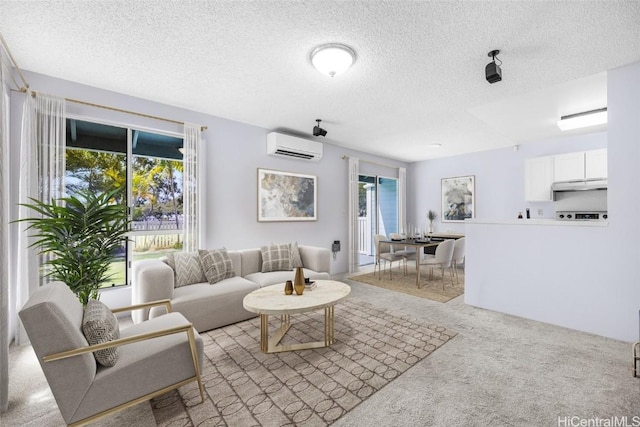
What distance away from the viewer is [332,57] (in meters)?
2.41

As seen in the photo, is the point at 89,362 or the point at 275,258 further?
the point at 275,258

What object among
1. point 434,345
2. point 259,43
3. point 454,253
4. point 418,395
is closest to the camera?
point 418,395

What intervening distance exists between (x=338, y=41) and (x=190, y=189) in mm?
2669

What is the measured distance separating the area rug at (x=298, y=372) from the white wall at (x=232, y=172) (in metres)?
1.60

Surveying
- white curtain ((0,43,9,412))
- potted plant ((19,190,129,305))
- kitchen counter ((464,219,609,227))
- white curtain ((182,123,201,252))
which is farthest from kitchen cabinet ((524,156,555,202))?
white curtain ((0,43,9,412))

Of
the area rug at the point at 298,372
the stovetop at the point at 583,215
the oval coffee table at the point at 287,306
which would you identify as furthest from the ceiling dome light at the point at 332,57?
the stovetop at the point at 583,215

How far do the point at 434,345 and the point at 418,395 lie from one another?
822 mm

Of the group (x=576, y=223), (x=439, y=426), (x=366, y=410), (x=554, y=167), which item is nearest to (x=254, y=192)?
(x=366, y=410)

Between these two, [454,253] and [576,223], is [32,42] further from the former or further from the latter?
[454,253]

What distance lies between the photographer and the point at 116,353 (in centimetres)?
168

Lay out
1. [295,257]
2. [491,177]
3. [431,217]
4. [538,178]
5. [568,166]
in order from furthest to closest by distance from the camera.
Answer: [431,217] < [491,177] < [538,178] < [568,166] < [295,257]

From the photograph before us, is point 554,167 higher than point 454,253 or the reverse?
higher

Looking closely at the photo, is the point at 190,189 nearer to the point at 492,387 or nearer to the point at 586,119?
the point at 492,387

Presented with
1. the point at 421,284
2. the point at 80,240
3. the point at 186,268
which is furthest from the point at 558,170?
the point at 80,240
